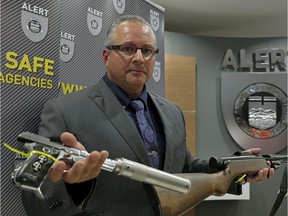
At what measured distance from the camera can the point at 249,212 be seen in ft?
15.3

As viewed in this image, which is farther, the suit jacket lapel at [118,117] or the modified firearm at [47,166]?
the suit jacket lapel at [118,117]

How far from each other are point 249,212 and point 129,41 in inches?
154

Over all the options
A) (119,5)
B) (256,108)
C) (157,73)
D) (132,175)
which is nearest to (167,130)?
(132,175)

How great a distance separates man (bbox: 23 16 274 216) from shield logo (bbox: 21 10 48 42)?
1.12 ft

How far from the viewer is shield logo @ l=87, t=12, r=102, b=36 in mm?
1992

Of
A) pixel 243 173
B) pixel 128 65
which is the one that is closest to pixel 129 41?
pixel 128 65

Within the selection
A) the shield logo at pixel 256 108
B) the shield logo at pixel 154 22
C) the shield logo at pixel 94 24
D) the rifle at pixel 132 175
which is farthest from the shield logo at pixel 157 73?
the shield logo at pixel 256 108

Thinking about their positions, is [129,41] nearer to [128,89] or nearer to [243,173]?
[128,89]

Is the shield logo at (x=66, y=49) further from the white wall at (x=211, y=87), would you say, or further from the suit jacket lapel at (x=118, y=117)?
the white wall at (x=211, y=87)

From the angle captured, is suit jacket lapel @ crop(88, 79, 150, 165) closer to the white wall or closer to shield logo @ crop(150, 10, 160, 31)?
shield logo @ crop(150, 10, 160, 31)

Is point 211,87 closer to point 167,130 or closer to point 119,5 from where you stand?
point 119,5

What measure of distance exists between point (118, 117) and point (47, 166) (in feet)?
1.71

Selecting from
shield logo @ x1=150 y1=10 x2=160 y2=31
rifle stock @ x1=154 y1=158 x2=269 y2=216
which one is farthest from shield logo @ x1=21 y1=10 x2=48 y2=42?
shield logo @ x1=150 y1=10 x2=160 y2=31

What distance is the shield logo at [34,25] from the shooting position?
1538 millimetres
